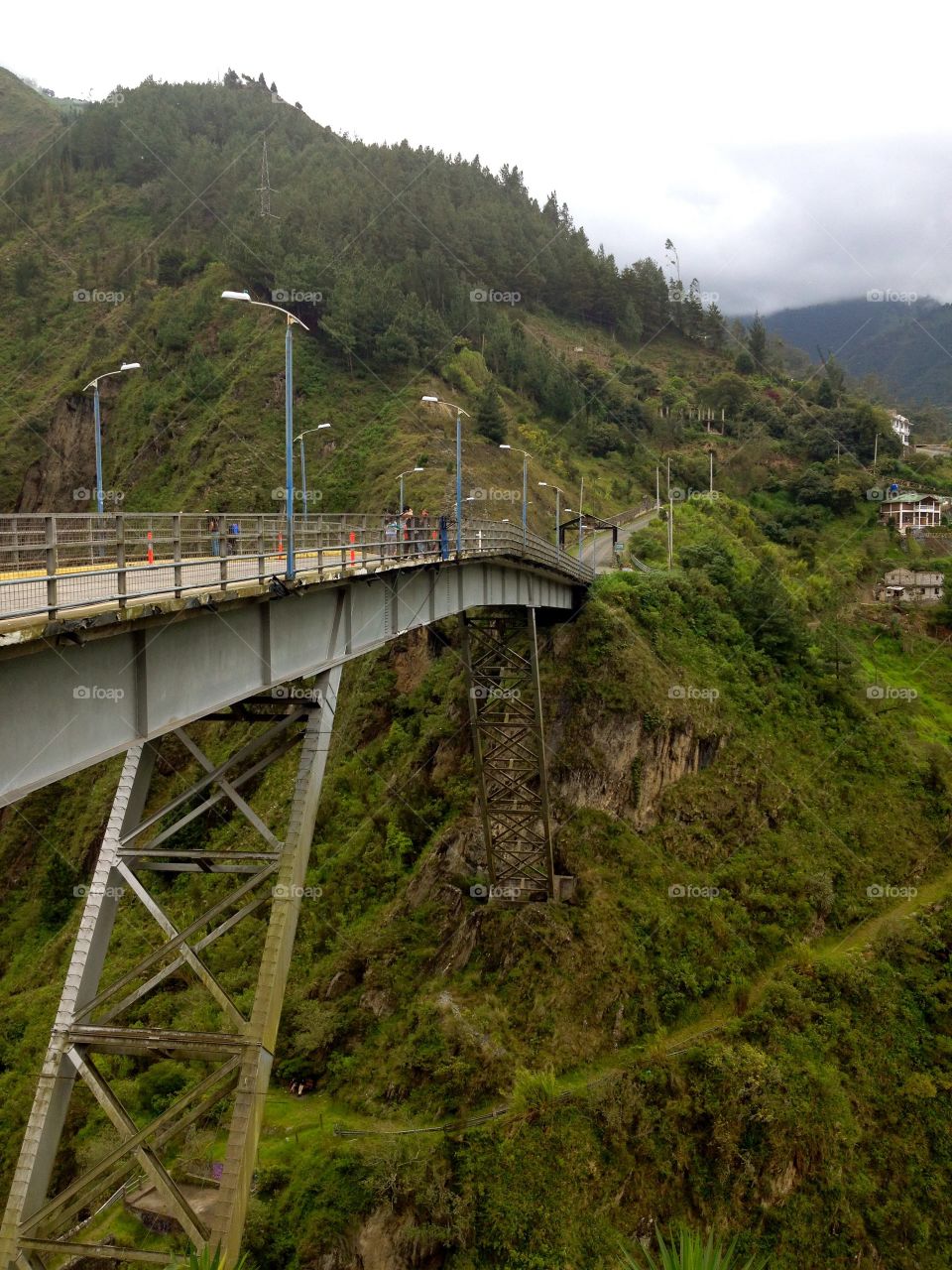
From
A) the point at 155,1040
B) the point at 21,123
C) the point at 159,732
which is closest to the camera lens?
the point at 159,732

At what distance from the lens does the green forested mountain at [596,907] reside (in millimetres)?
21297

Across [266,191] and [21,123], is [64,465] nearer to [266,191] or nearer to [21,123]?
[266,191]

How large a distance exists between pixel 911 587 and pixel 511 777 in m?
36.4

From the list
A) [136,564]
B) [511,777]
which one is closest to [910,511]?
[511,777]

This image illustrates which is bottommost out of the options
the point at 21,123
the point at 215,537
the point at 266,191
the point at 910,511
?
the point at 215,537

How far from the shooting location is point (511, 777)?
27.8 meters

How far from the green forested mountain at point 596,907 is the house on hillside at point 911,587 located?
4.66 ft

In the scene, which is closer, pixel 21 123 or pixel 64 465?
pixel 64 465

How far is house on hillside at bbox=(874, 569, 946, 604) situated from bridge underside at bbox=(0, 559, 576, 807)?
4503 cm

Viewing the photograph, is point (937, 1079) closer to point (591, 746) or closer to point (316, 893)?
point (591, 746)

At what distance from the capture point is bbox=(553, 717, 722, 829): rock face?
29719mm

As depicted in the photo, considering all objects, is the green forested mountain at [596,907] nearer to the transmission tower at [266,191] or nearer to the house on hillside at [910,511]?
the house on hillside at [910,511]

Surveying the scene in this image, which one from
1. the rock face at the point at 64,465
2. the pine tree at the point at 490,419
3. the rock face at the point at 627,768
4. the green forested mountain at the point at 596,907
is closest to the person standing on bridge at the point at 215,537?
the green forested mountain at the point at 596,907

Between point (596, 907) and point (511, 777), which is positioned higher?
point (511, 777)
